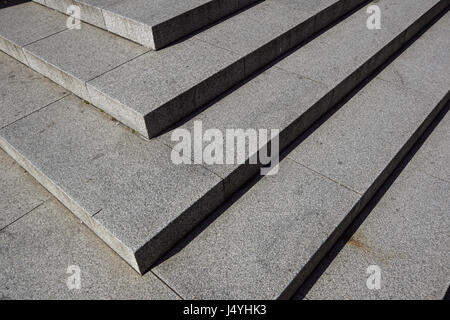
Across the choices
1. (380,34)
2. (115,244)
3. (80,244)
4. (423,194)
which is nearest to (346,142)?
(423,194)

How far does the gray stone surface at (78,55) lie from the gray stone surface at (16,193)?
111cm

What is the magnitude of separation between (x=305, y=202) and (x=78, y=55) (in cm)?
326

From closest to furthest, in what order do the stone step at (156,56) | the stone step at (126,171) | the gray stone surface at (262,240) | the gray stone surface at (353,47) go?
the gray stone surface at (262,240), the stone step at (126,171), the stone step at (156,56), the gray stone surface at (353,47)

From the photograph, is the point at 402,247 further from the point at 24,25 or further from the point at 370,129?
the point at 24,25

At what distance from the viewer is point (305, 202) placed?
134 inches

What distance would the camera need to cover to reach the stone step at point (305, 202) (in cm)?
291

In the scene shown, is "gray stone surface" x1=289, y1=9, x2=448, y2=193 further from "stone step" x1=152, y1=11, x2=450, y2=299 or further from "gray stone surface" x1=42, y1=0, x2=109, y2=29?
"gray stone surface" x1=42, y1=0, x2=109, y2=29

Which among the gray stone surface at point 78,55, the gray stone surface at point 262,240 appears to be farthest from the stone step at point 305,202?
the gray stone surface at point 78,55

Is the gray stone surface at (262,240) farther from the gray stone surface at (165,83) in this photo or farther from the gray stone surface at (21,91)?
the gray stone surface at (21,91)

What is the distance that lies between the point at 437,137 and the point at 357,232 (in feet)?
6.48

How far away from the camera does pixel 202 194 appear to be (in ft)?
10.3

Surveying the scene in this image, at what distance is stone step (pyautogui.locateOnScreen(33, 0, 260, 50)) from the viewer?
4309 mm

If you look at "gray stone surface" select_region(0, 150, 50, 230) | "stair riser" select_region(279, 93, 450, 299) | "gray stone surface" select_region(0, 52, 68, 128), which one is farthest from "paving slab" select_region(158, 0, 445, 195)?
"gray stone surface" select_region(0, 52, 68, 128)

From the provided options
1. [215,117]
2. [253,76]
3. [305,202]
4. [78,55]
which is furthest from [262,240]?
[78,55]
